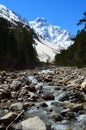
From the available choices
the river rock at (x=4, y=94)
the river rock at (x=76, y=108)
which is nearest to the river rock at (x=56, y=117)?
the river rock at (x=76, y=108)

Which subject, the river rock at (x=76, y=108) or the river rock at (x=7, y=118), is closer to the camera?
the river rock at (x=7, y=118)

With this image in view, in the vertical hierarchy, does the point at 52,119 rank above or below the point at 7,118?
below

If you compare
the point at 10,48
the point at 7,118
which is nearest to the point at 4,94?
the point at 7,118

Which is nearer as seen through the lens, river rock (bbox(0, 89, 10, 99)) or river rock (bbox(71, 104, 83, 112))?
river rock (bbox(71, 104, 83, 112))

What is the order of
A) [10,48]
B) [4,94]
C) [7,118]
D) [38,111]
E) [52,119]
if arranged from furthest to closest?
1. [10,48]
2. [4,94]
3. [38,111]
4. [52,119]
5. [7,118]

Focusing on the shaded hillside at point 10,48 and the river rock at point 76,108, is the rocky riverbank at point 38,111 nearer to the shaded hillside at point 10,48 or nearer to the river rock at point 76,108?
the river rock at point 76,108

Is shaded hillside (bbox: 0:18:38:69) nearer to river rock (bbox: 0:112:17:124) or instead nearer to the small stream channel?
the small stream channel

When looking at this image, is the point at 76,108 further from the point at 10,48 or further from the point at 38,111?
the point at 10,48

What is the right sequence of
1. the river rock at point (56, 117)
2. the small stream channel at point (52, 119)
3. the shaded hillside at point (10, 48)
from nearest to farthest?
the small stream channel at point (52, 119)
the river rock at point (56, 117)
the shaded hillside at point (10, 48)

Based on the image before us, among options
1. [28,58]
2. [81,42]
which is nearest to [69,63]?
[28,58]

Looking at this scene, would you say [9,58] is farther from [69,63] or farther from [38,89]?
[38,89]

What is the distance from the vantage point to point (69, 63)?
110062 mm

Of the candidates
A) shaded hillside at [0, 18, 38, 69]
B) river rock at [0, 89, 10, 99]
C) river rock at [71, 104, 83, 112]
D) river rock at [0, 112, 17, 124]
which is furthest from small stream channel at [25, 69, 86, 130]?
shaded hillside at [0, 18, 38, 69]

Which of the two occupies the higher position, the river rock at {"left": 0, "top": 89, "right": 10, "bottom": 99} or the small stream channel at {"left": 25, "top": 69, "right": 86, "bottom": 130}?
the river rock at {"left": 0, "top": 89, "right": 10, "bottom": 99}
